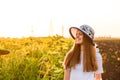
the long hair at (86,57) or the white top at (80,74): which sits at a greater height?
the long hair at (86,57)

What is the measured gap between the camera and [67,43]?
887 centimetres

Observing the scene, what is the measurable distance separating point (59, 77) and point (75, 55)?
1341 mm

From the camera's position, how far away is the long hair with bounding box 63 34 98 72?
20.1ft

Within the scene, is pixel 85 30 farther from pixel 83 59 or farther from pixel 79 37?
pixel 83 59

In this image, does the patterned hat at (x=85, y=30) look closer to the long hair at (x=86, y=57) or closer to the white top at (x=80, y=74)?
the long hair at (x=86, y=57)

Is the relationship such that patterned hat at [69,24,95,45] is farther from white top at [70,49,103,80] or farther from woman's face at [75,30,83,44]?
white top at [70,49,103,80]

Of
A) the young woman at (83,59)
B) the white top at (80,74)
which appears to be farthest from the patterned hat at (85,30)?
the white top at (80,74)

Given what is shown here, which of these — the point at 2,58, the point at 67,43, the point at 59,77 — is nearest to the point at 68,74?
the point at 59,77

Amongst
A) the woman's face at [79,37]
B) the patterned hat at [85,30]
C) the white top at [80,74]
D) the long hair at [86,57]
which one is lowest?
the white top at [80,74]

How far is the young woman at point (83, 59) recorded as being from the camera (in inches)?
241

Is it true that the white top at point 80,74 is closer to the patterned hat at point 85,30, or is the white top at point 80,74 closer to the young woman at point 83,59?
the young woman at point 83,59

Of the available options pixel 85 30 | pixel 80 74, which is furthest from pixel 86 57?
pixel 85 30

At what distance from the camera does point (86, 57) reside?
6.16 metres

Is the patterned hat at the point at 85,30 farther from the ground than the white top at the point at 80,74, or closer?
farther from the ground
